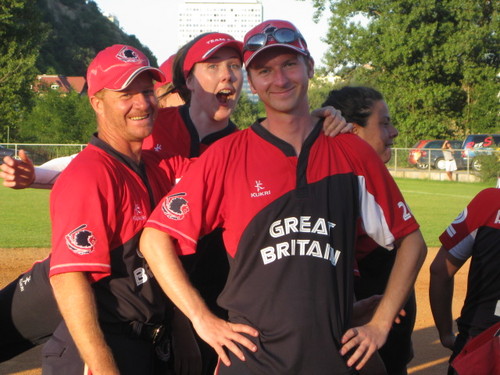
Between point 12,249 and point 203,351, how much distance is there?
833cm

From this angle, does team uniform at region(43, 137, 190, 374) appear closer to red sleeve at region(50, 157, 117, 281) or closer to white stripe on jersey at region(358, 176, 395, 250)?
red sleeve at region(50, 157, 117, 281)

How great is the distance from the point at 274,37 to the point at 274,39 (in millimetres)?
11

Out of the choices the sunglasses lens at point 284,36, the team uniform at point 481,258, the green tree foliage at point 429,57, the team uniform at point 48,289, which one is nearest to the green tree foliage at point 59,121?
the green tree foliage at point 429,57

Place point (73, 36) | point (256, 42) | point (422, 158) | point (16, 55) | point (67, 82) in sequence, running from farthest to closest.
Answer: point (73, 36) → point (67, 82) → point (16, 55) → point (422, 158) → point (256, 42)

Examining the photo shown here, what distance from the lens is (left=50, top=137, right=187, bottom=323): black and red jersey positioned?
2.98m

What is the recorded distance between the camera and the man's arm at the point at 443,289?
12.3 ft

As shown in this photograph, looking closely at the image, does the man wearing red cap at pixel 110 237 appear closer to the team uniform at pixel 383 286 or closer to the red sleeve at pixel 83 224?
the red sleeve at pixel 83 224

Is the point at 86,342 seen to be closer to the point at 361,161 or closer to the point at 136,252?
the point at 136,252

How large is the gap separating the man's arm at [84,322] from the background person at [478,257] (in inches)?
64.7

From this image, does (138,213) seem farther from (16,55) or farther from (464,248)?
(16,55)

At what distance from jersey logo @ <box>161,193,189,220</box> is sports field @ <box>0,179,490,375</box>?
383 cm

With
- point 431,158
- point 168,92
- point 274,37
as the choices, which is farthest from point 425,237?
point 431,158

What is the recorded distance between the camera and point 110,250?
3.12 m

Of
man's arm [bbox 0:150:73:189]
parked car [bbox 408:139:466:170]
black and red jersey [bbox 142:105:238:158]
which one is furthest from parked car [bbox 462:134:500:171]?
man's arm [bbox 0:150:73:189]
